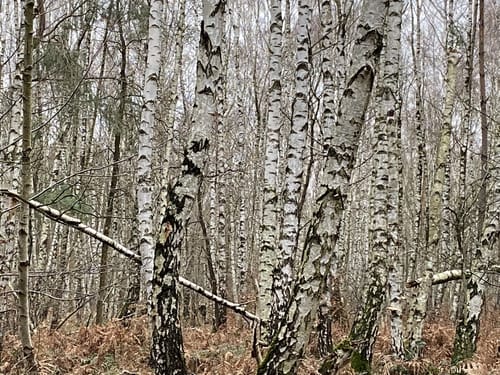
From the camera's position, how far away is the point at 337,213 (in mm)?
4000

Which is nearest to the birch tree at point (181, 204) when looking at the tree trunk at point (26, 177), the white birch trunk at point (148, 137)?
the tree trunk at point (26, 177)

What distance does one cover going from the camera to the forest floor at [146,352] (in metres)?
7.26

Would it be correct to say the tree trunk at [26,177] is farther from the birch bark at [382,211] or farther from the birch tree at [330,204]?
the birch bark at [382,211]

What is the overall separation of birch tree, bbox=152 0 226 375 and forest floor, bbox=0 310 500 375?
180cm

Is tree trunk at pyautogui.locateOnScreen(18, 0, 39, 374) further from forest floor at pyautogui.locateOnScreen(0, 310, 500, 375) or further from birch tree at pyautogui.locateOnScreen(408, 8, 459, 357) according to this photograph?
→ birch tree at pyautogui.locateOnScreen(408, 8, 459, 357)

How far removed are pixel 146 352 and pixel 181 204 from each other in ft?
13.6

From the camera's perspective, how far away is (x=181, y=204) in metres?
5.20

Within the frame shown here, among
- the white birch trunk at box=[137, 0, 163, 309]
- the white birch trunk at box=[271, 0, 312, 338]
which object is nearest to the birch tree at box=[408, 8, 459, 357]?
the white birch trunk at box=[271, 0, 312, 338]

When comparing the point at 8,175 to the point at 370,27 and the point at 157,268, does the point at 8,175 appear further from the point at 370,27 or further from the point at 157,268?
the point at 370,27

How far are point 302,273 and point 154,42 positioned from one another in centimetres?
481

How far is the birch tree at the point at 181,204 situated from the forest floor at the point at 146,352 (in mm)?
1798

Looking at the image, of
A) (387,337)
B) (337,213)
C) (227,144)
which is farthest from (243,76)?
(337,213)

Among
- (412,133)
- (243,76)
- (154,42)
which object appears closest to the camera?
(154,42)

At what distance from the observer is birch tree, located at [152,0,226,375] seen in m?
5.13
